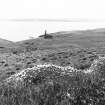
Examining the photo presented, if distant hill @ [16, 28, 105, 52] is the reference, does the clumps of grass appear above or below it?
above

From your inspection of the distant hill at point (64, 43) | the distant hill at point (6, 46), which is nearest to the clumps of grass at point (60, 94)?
the distant hill at point (64, 43)

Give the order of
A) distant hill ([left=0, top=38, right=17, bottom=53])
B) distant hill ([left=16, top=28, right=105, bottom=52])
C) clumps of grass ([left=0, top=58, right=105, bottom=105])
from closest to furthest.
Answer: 1. clumps of grass ([left=0, top=58, right=105, bottom=105])
2. distant hill ([left=0, top=38, right=17, bottom=53])
3. distant hill ([left=16, top=28, right=105, bottom=52])

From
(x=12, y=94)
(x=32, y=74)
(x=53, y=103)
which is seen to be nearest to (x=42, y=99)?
(x=53, y=103)

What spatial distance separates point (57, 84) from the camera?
23.4 ft

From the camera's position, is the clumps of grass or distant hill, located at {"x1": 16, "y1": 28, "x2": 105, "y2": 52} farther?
distant hill, located at {"x1": 16, "y1": 28, "x2": 105, "y2": 52}

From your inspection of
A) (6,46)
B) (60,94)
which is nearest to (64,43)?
(6,46)

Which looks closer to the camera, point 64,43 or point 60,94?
point 60,94

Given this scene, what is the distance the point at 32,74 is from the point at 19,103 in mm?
3971

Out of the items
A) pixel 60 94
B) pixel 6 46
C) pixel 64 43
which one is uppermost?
pixel 60 94

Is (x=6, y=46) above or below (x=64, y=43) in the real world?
below

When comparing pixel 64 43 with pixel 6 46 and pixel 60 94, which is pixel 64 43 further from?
pixel 60 94

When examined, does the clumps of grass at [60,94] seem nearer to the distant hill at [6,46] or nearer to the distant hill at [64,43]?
the distant hill at [64,43]

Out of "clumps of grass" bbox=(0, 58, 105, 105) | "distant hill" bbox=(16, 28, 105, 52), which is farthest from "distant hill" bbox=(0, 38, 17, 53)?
"clumps of grass" bbox=(0, 58, 105, 105)

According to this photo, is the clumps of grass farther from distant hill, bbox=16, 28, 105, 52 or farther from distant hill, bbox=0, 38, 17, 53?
distant hill, bbox=0, 38, 17, 53
